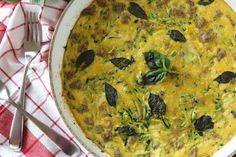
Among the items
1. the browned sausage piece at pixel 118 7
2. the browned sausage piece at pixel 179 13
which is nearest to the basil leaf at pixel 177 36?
the browned sausage piece at pixel 179 13

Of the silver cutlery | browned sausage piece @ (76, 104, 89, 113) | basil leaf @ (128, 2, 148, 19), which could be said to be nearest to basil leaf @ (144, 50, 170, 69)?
basil leaf @ (128, 2, 148, 19)

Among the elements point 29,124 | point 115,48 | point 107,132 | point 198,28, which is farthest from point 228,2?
point 29,124

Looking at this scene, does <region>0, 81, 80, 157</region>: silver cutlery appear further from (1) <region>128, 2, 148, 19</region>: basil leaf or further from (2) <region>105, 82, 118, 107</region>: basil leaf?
(1) <region>128, 2, 148, 19</region>: basil leaf

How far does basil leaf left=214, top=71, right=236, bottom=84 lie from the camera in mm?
1491

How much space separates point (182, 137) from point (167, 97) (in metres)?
0.12

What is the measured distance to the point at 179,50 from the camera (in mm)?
1525

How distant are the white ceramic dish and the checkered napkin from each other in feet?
0.24

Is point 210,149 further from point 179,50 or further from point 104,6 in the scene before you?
point 104,6

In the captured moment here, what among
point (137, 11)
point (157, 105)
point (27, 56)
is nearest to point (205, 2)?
point (137, 11)

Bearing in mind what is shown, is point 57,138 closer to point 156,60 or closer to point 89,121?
point 89,121

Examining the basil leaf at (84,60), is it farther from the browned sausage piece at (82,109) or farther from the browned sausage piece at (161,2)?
the browned sausage piece at (161,2)

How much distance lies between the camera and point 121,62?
5.01ft

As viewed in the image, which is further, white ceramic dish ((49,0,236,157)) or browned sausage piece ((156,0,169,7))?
browned sausage piece ((156,0,169,7))

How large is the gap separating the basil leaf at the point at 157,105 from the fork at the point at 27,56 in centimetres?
37
